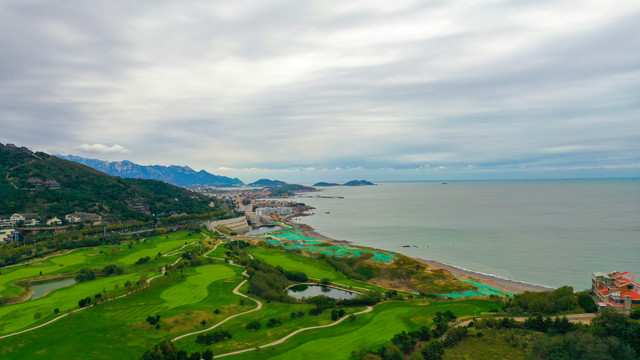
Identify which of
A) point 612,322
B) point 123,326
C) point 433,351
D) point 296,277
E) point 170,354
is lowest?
point 296,277

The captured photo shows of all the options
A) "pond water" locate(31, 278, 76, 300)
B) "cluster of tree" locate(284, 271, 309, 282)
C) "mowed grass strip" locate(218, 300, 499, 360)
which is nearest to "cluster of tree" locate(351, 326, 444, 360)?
"mowed grass strip" locate(218, 300, 499, 360)

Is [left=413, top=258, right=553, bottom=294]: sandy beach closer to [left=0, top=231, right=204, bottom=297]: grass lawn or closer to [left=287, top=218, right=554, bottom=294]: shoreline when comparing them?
[left=287, top=218, right=554, bottom=294]: shoreline

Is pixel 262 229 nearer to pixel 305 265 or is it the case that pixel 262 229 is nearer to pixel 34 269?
pixel 305 265

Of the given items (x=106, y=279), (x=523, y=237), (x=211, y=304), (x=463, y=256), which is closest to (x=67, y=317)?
(x=211, y=304)

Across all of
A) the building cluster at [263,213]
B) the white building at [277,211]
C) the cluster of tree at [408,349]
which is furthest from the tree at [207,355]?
the white building at [277,211]

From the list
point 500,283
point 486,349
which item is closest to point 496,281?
point 500,283
